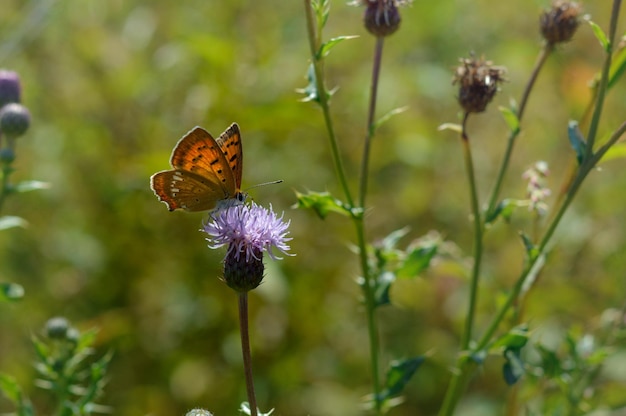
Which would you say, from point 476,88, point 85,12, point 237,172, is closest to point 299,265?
point 237,172

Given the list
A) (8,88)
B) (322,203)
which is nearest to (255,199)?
(8,88)

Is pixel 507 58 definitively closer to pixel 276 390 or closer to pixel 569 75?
pixel 569 75

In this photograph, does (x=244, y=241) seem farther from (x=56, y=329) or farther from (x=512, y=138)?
(x=512, y=138)

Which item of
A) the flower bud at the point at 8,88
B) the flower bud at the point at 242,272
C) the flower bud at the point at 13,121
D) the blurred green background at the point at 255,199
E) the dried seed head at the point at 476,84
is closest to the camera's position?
the flower bud at the point at 242,272

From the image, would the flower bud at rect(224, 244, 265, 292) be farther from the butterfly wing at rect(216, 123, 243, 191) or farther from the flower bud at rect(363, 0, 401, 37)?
the flower bud at rect(363, 0, 401, 37)

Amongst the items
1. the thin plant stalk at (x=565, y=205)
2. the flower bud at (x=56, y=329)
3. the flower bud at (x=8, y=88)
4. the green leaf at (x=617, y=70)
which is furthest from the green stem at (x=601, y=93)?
the flower bud at (x=8, y=88)

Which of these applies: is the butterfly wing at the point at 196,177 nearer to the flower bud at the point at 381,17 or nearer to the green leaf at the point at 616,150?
the flower bud at the point at 381,17

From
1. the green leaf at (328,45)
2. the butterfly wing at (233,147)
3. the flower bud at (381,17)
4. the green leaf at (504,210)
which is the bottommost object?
the green leaf at (504,210)

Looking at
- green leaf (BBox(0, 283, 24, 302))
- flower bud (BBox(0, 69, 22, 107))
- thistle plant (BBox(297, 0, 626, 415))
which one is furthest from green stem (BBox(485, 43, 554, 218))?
flower bud (BBox(0, 69, 22, 107))
